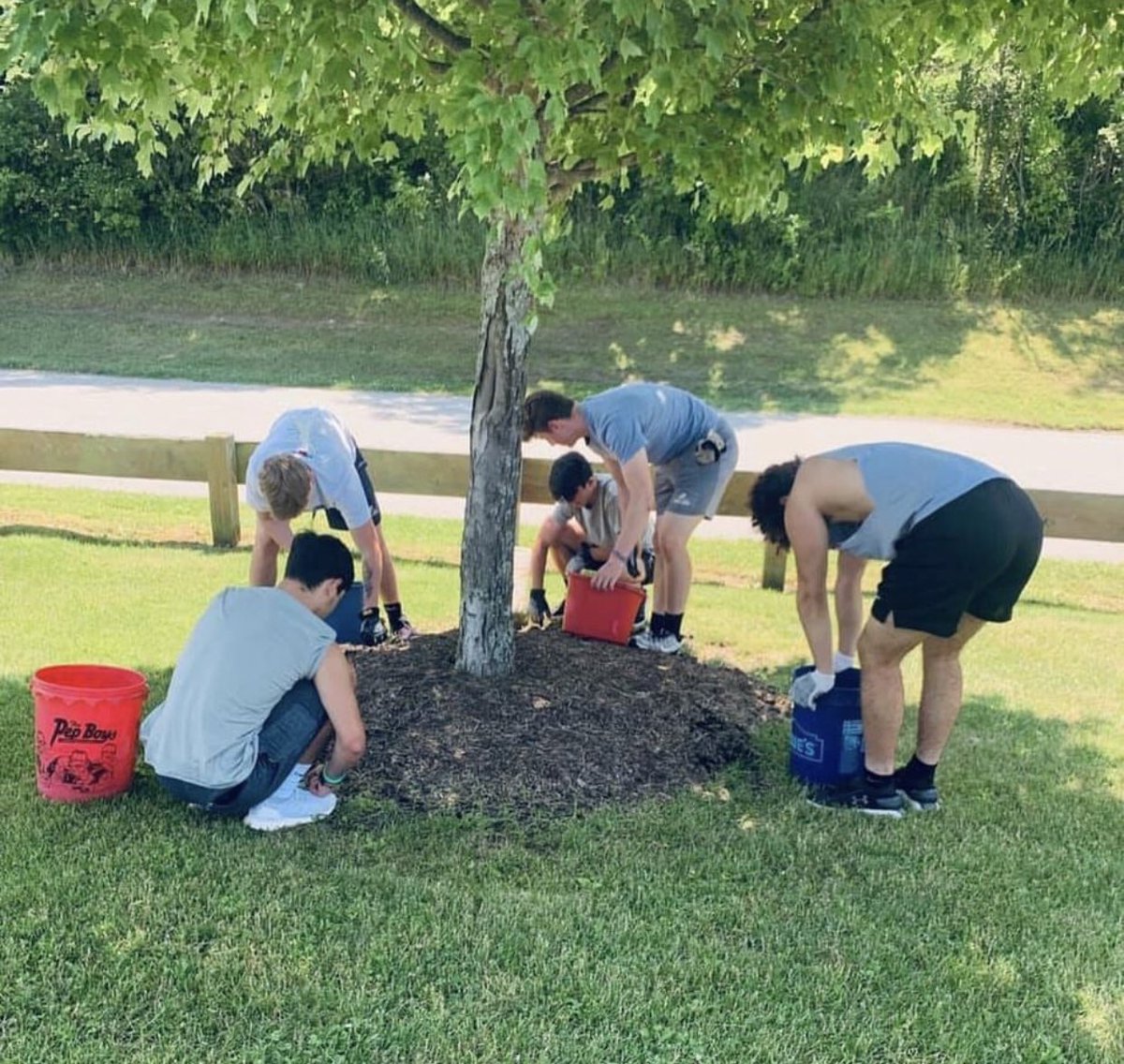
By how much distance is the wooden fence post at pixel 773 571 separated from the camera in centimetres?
802

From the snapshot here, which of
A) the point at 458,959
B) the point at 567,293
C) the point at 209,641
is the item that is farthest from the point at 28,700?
the point at 567,293

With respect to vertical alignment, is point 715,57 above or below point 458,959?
above

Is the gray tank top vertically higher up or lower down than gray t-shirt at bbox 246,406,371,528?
higher up

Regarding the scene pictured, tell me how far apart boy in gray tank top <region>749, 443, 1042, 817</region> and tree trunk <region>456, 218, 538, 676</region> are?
108 cm

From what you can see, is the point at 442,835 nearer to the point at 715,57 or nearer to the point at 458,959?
the point at 458,959

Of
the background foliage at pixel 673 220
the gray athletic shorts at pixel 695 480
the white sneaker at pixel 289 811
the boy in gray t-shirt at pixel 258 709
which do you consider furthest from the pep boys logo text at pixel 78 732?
the background foliage at pixel 673 220

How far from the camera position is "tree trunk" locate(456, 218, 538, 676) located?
5.01 m

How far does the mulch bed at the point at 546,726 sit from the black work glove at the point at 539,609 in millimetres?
588

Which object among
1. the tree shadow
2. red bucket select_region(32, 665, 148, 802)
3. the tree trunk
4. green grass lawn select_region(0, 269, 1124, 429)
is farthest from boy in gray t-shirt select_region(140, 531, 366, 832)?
green grass lawn select_region(0, 269, 1124, 429)

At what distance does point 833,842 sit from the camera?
432cm

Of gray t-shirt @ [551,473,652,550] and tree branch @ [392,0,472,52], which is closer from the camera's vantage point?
tree branch @ [392,0,472,52]

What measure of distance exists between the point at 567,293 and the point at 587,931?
16.1m

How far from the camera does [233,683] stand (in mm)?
4086

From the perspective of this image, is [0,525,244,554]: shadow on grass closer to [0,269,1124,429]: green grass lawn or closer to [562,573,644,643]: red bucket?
[562,573,644,643]: red bucket
